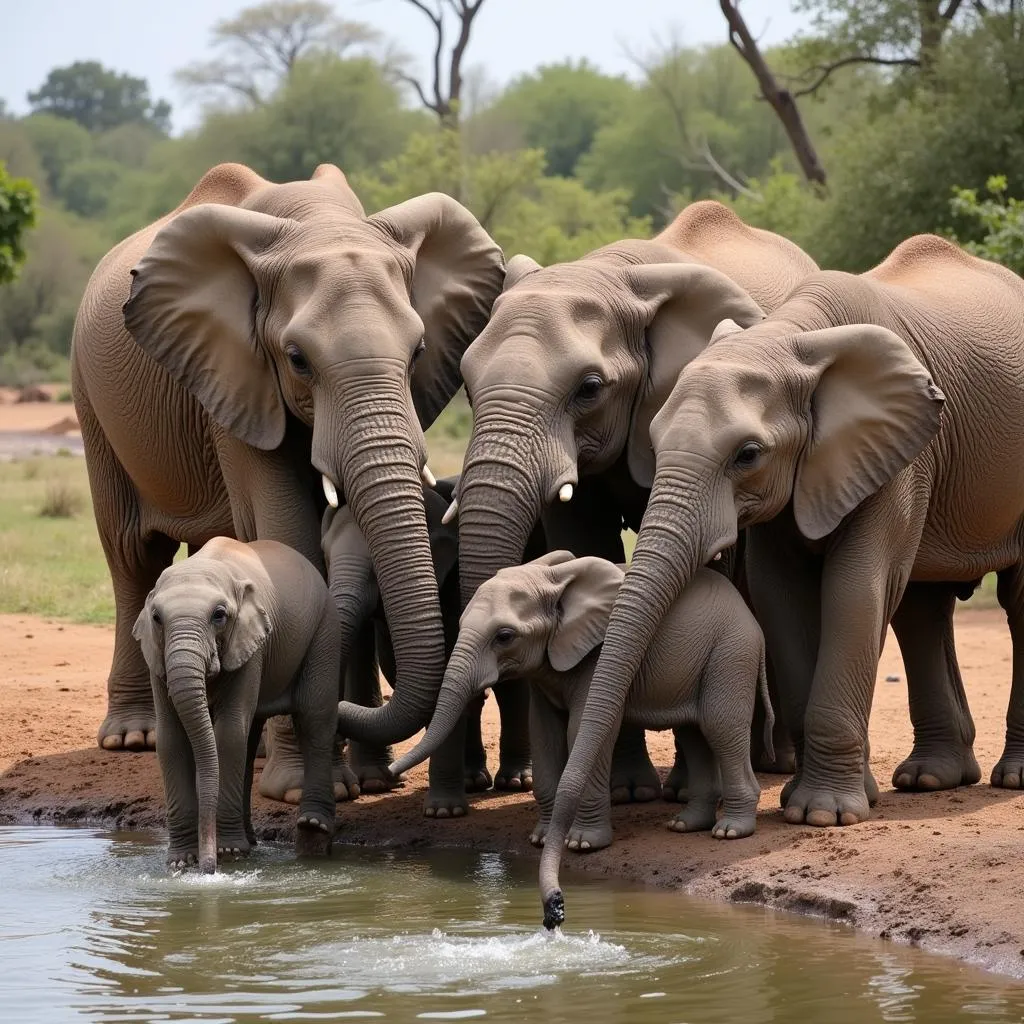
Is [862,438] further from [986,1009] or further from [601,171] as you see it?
[601,171]

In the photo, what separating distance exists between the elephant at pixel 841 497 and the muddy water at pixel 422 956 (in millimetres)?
624

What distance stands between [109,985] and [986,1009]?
7.98ft

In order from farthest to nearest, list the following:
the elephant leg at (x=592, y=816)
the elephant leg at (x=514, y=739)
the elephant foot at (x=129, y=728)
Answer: the elephant foot at (x=129, y=728), the elephant leg at (x=514, y=739), the elephant leg at (x=592, y=816)

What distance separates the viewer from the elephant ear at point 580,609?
24.5 feet

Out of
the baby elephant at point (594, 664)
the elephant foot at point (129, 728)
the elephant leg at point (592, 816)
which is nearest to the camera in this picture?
the baby elephant at point (594, 664)

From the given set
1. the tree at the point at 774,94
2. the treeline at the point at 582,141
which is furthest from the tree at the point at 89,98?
the tree at the point at 774,94

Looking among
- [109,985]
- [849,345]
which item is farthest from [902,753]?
[109,985]

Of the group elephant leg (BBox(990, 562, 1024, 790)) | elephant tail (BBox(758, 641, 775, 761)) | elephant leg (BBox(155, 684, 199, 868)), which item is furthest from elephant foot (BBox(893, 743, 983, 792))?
elephant leg (BBox(155, 684, 199, 868))

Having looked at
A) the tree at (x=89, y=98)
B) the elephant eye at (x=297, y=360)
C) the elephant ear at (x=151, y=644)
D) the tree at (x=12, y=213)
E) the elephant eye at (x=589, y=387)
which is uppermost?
the tree at (x=89, y=98)

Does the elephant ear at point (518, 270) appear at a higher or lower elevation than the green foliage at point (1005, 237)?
lower

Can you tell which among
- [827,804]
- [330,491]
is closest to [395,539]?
[330,491]

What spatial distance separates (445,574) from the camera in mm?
8328

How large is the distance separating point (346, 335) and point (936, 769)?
3.03 metres

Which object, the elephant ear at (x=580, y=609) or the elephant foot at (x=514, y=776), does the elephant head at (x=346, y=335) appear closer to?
the elephant ear at (x=580, y=609)
